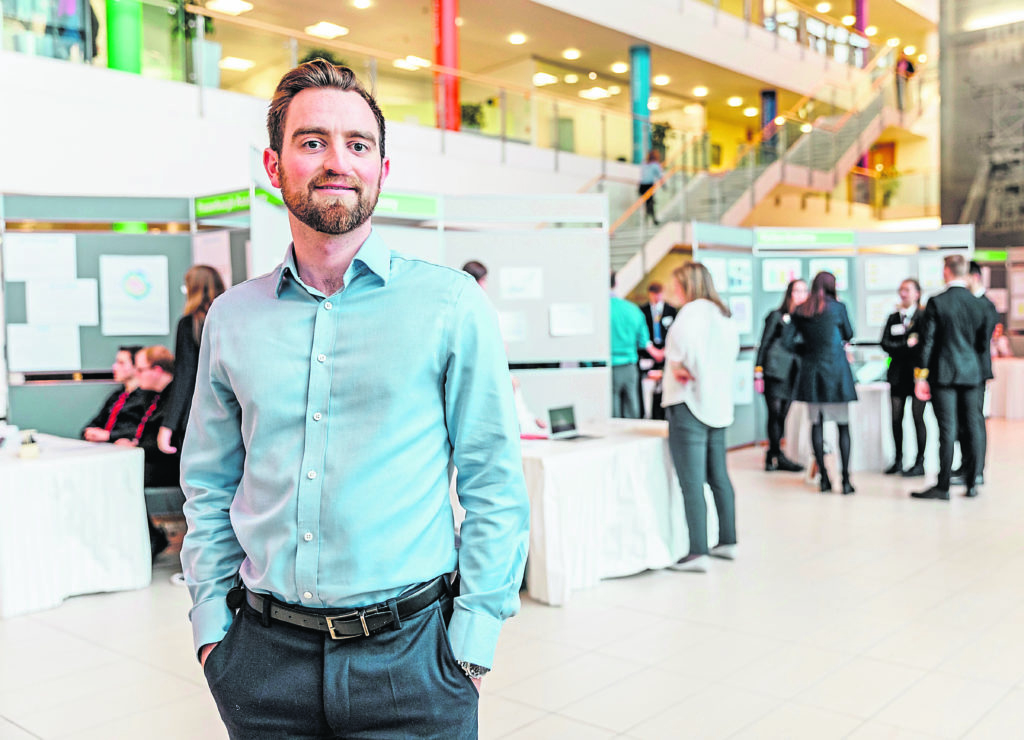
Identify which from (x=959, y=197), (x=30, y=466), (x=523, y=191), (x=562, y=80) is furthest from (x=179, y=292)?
(x=562, y=80)

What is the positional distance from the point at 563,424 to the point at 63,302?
11.4 feet

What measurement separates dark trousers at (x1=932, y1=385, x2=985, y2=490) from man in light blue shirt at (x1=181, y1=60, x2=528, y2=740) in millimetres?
5905

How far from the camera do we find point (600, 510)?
4.70 metres

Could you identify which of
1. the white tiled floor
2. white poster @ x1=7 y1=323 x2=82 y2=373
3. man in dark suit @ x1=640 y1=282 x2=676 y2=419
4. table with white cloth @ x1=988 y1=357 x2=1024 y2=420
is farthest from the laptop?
table with white cloth @ x1=988 y1=357 x2=1024 y2=420

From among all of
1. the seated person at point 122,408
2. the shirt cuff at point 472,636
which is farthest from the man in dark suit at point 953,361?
the shirt cuff at point 472,636

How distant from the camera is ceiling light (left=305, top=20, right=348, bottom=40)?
49.1 feet

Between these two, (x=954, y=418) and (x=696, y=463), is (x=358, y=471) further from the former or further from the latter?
(x=954, y=418)

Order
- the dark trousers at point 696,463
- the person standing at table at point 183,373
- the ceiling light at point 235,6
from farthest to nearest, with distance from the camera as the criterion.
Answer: the ceiling light at point 235,6 < the dark trousers at point 696,463 < the person standing at table at point 183,373

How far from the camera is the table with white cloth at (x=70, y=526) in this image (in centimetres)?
437

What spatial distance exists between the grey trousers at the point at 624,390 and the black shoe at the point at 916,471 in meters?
2.24

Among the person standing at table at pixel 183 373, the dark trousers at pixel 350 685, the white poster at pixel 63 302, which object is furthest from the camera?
the white poster at pixel 63 302

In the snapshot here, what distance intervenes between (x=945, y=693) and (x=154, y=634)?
317 centimetres

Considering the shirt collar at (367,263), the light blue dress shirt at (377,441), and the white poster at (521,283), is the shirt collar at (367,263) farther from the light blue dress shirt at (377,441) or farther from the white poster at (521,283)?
the white poster at (521,283)

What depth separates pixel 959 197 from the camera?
1245 centimetres
